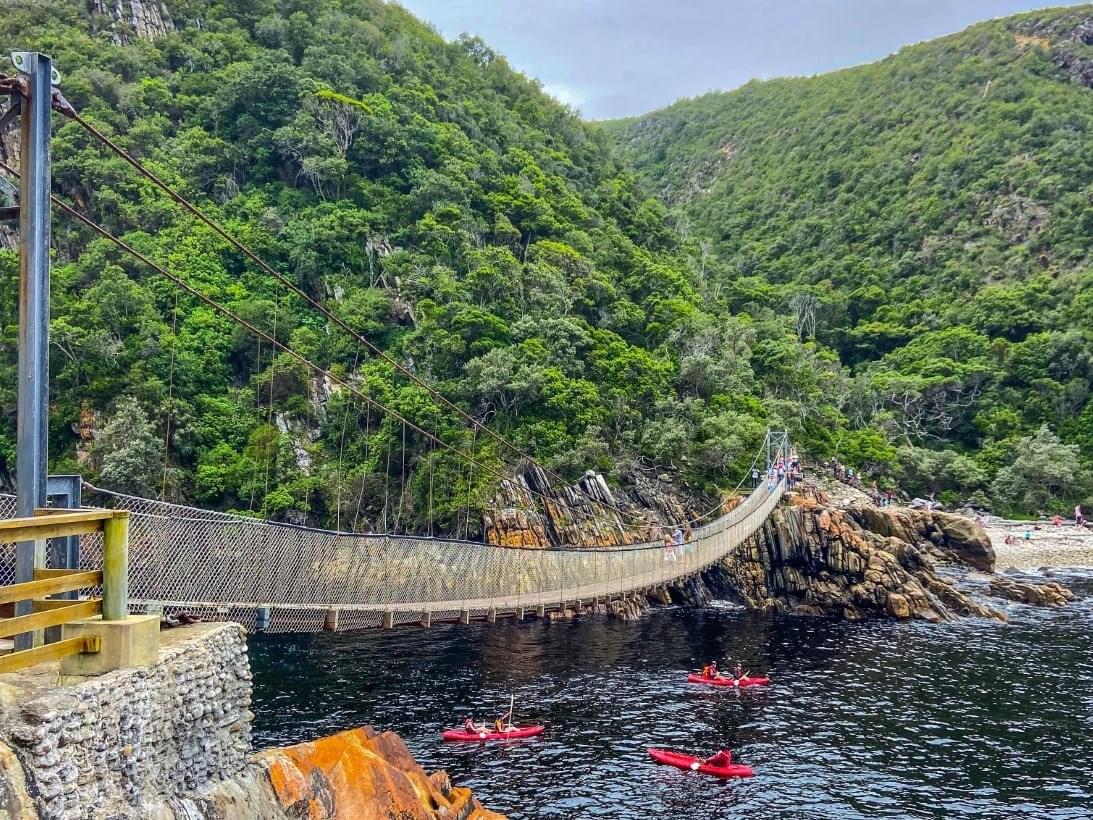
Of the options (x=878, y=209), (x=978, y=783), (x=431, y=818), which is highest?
(x=878, y=209)

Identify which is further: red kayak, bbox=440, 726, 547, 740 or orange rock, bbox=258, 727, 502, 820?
red kayak, bbox=440, 726, 547, 740

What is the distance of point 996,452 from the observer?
4275 cm

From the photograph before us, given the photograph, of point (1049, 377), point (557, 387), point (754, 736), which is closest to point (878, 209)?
point (1049, 377)

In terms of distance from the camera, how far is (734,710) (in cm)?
1494

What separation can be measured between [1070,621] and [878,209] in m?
49.7

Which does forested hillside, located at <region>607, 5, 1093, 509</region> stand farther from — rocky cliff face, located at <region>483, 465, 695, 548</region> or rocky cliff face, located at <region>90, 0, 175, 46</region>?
rocky cliff face, located at <region>90, 0, 175, 46</region>

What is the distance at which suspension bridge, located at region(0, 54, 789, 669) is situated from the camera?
4.19 meters

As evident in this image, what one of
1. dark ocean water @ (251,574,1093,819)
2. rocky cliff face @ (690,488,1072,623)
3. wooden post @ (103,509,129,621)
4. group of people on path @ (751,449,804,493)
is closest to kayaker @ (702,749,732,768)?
dark ocean water @ (251,574,1093,819)

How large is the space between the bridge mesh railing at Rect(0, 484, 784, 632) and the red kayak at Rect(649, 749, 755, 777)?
282cm

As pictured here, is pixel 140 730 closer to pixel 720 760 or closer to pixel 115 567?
pixel 115 567

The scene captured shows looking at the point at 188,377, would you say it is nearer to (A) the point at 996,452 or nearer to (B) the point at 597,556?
(B) the point at 597,556

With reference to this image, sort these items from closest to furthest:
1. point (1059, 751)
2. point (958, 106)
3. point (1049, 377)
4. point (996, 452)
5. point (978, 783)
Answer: point (978, 783), point (1059, 751), point (996, 452), point (1049, 377), point (958, 106)

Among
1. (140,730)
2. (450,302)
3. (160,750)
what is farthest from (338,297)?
(140,730)

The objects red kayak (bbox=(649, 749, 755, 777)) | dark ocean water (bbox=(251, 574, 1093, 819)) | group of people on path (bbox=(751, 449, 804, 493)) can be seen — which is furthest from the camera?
group of people on path (bbox=(751, 449, 804, 493))
